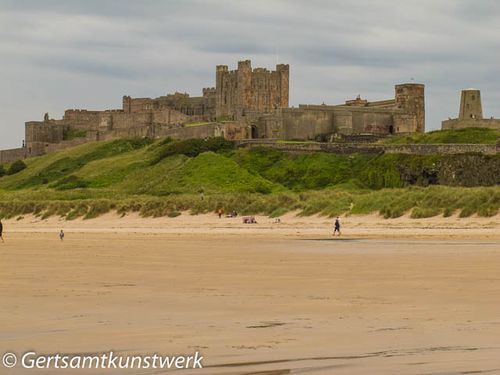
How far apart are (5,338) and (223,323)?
2.54m

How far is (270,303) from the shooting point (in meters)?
13.9

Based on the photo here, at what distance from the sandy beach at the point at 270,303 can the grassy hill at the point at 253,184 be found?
9.33 meters

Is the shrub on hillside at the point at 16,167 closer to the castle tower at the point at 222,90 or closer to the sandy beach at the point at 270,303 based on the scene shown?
the castle tower at the point at 222,90

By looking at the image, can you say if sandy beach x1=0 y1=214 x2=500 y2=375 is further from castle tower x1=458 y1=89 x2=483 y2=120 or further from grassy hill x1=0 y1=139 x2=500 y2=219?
castle tower x1=458 y1=89 x2=483 y2=120

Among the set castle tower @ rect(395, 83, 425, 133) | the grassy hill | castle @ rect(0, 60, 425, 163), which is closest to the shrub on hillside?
castle @ rect(0, 60, 425, 163)

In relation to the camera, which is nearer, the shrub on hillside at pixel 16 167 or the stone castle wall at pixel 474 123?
the stone castle wall at pixel 474 123

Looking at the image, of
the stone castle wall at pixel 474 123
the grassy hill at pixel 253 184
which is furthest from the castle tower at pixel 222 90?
the stone castle wall at pixel 474 123

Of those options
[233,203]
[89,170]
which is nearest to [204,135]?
[89,170]

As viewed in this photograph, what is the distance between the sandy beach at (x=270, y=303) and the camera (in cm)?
991

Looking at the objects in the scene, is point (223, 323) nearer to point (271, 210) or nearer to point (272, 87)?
point (271, 210)

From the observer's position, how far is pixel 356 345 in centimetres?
1032

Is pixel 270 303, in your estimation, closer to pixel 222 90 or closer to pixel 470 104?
pixel 470 104

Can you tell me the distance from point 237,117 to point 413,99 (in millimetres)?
12603

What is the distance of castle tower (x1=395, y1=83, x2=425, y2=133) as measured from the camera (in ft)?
231
